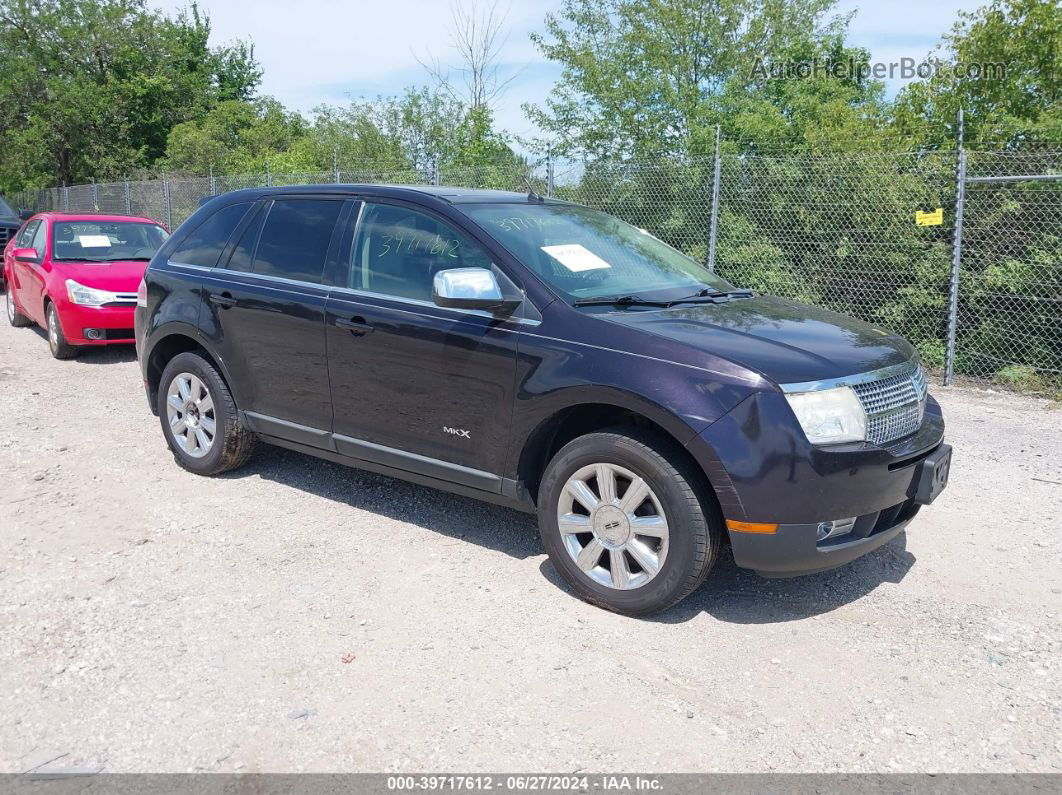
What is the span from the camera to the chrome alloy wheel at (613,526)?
3697mm

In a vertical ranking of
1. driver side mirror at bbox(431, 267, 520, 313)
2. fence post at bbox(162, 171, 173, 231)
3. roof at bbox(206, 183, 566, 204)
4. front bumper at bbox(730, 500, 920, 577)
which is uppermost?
fence post at bbox(162, 171, 173, 231)

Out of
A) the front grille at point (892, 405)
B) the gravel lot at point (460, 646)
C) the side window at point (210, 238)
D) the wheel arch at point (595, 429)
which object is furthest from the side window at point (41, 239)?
the front grille at point (892, 405)

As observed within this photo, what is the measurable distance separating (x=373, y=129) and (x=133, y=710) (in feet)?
63.2

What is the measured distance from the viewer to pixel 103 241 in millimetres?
10406

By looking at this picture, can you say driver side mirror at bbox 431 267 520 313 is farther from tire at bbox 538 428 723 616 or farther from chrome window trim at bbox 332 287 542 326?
tire at bbox 538 428 723 616

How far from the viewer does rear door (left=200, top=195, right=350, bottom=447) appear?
484cm

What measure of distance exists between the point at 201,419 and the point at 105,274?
193 inches

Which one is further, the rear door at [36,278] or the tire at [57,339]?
the rear door at [36,278]

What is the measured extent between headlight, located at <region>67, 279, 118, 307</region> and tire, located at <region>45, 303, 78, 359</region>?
36 cm

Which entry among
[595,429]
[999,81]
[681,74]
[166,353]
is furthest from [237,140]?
[595,429]

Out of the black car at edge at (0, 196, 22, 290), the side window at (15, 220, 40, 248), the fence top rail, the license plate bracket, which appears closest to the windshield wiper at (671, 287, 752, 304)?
the license plate bracket

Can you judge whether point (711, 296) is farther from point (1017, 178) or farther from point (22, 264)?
point (22, 264)

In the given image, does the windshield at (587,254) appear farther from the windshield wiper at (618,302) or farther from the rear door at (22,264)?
the rear door at (22,264)

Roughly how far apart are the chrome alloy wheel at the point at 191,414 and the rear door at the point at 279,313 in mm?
332
